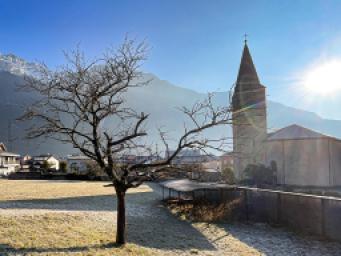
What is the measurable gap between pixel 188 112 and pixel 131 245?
3.63 m

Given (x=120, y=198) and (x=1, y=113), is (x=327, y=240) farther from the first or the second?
(x=1, y=113)

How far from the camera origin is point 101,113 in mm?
8039

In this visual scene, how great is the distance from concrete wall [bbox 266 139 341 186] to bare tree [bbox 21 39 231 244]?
31612 millimetres

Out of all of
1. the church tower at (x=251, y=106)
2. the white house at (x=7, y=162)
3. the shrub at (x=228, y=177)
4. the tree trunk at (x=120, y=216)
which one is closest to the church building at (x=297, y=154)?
the church tower at (x=251, y=106)

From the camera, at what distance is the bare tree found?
7.64 m

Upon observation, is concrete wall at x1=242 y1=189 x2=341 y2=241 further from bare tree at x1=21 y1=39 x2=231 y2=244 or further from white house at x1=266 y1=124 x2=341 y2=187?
white house at x1=266 y1=124 x2=341 y2=187

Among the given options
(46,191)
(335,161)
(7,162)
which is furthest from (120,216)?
(7,162)

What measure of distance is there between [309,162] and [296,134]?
3.45m

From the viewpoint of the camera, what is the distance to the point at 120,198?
7.92m

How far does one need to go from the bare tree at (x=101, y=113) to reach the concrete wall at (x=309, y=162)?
104 ft

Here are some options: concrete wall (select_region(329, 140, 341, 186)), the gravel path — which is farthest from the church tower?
Answer: the gravel path

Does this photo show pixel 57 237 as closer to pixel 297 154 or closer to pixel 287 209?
pixel 287 209

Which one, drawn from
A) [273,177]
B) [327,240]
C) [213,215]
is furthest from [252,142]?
[327,240]

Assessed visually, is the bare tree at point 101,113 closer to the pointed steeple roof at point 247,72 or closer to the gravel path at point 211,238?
the gravel path at point 211,238
